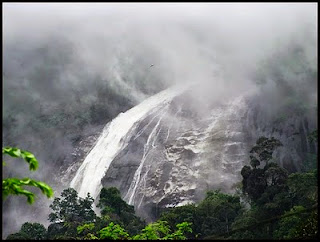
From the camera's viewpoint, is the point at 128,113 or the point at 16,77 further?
the point at 16,77

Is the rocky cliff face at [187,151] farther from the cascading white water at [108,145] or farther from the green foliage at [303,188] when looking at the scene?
the green foliage at [303,188]

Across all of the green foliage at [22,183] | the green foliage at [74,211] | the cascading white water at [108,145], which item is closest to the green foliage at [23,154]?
the green foliage at [22,183]

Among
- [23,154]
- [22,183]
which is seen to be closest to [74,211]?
[22,183]

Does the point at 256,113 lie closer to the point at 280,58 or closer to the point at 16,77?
the point at 280,58

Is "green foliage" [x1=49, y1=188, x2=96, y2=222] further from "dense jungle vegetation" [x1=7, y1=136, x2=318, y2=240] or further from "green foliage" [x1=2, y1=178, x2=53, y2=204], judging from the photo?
"green foliage" [x1=2, y1=178, x2=53, y2=204]

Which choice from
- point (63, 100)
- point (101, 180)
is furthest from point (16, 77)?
point (101, 180)

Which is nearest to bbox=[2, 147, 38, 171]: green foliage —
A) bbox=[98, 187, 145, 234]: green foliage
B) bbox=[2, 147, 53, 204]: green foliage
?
bbox=[2, 147, 53, 204]: green foliage
